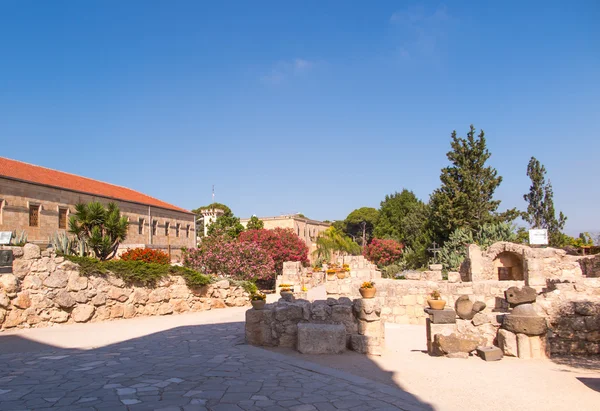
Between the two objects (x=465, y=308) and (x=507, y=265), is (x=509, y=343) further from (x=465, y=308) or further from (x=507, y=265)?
(x=507, y=265)

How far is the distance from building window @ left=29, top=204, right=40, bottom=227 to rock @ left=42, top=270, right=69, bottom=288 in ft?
58.2

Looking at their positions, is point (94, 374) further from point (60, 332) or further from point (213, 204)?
point (213, 204)

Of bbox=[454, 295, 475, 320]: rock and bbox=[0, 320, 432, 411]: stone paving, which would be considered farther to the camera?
bbox=[454, 295, 475, 320]: rock

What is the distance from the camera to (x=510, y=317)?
8.14 metres

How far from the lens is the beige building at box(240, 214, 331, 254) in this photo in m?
56.1

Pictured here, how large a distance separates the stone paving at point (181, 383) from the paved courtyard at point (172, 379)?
0.01 m

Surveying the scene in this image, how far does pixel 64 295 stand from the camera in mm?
11461

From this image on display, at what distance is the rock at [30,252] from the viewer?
1102 centimetres

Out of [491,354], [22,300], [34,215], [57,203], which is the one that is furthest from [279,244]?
[491,354]

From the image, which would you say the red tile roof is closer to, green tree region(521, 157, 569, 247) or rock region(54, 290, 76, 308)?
rock region(54, 290, 76, 308)

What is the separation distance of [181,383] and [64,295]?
→ 769 cm

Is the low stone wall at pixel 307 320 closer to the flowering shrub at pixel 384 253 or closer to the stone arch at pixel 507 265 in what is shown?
the stone arch at pixel 507 265

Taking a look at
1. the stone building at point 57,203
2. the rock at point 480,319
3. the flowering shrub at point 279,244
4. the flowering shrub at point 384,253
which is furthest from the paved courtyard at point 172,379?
the flowering shrub at point 384,253

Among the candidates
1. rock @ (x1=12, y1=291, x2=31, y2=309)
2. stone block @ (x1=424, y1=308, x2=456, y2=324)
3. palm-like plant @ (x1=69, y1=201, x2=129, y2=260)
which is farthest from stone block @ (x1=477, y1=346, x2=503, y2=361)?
palm-like plant @ (x1=69, y1=201, x2=129, y2=260)
